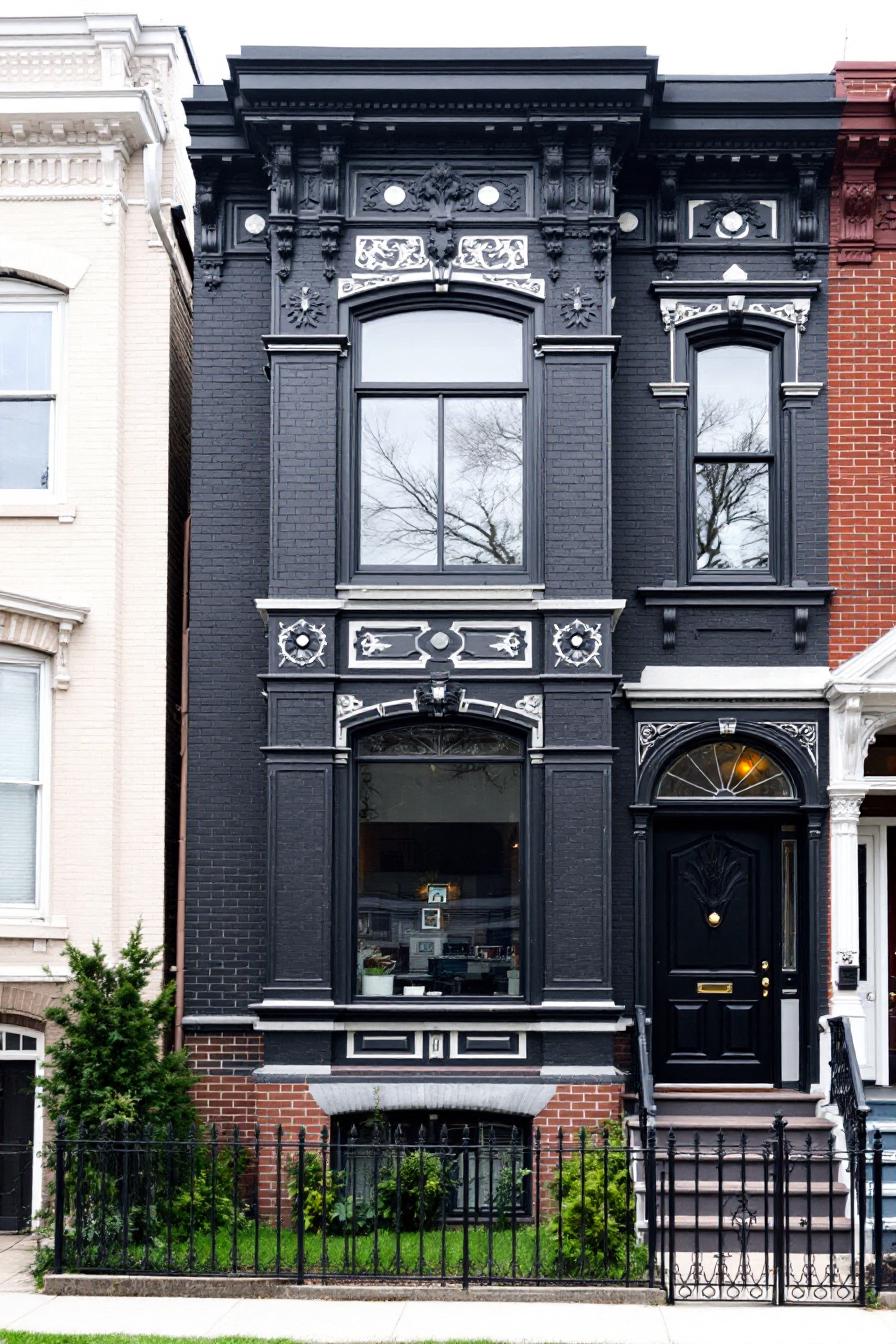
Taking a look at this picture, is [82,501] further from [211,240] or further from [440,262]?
[440,262]

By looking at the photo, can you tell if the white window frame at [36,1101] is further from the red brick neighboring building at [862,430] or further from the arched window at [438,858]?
the red brick neighboring building at [862,430]

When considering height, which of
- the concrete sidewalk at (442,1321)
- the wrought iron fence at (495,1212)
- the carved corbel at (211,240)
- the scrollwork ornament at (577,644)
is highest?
the carved corbel at (211,240)

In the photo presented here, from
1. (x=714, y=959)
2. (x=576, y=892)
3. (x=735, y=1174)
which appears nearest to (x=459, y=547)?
(x=576, y=892)

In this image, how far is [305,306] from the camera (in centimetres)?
1371

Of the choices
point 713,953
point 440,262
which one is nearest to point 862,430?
point 440,262

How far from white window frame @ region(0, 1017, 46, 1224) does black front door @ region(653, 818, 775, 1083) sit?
5.09m

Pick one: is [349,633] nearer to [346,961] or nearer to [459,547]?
[459,547]

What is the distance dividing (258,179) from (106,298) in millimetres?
1678

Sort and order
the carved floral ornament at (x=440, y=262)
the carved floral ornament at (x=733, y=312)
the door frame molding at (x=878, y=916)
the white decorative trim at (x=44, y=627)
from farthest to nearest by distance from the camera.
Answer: the door frame molding at (x=878, y=916), the carved floral ornament at (x=733, y=312), the carved floral ornament at (x=440, y=262), the white decorative trim at (x=44, y=627)

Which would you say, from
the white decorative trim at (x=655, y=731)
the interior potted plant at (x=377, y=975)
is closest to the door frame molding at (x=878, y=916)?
the white decorative trim at (x=655, y=731)

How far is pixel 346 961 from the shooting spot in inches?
524

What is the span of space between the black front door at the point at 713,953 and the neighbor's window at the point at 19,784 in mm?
5279

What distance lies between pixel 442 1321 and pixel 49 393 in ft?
26.9

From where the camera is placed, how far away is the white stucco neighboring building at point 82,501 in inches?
539
